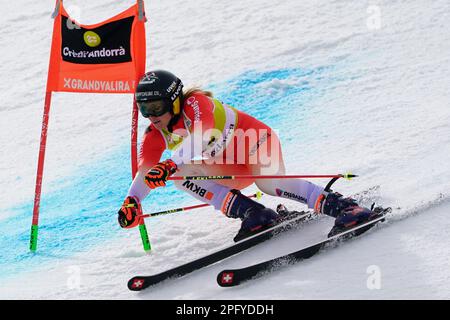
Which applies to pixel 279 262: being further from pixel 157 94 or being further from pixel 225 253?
pixel 157 94

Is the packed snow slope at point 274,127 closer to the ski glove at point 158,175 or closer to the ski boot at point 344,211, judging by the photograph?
the ski boot at point 344,211

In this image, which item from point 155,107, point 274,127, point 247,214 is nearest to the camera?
point 155,107

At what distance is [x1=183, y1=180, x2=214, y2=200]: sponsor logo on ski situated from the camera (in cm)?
539

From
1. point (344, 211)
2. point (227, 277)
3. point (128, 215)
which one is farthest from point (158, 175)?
point (344, 211)

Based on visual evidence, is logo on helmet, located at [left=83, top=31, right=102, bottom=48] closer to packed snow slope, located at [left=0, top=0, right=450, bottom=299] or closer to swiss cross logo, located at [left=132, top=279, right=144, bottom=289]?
packed snow slope, located at [left=0, top=0, right=450, bottom=299]

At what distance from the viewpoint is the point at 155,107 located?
5.13 metres

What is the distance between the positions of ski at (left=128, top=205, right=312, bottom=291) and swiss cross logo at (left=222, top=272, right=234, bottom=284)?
1.42 feet

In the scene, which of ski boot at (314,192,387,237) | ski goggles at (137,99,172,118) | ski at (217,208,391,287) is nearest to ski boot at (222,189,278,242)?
ski boot at (314,192,387,237)

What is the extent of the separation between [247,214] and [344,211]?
0.70 meters

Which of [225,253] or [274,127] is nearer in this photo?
[225,253]

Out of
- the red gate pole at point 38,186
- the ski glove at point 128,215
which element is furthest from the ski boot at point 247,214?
the red gate pole at point 38,186

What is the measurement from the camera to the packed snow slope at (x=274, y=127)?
475 cm
